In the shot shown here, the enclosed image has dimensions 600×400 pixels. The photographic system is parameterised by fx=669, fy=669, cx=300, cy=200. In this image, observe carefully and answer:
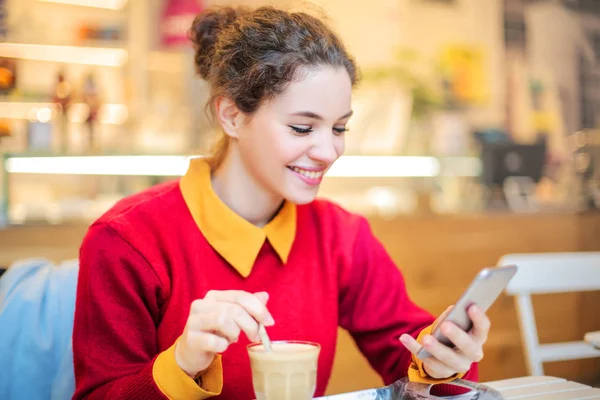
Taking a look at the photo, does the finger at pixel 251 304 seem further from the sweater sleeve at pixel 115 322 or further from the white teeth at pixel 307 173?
the white teeth at pixel 307 173

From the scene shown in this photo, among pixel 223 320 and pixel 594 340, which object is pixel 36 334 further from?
Answer: pixel 594 340

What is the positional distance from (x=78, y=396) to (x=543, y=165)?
3.10 m

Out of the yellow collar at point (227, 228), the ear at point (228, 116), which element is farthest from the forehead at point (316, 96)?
the yellow collar at point (227, 228)

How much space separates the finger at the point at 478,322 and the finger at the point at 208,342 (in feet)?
1.29

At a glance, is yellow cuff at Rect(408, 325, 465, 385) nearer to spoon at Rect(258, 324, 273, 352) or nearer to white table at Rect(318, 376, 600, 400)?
white table at Rect(318, 376, 600, 400)

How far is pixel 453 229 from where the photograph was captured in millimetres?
3156

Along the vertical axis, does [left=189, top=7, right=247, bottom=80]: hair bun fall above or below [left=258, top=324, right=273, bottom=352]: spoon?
above

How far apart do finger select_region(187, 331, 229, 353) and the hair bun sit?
74 cm

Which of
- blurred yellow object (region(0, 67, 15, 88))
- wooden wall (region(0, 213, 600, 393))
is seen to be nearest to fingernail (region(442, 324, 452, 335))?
wooden wall (region(0, 213, 600, 393))

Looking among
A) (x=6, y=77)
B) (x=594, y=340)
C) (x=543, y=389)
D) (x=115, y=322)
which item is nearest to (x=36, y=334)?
(x=115, y=322)

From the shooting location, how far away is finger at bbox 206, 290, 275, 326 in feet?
3.40

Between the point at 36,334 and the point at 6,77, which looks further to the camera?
the point at 6,77

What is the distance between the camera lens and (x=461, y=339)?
3.59ft

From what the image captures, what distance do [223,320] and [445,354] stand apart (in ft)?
1.27
